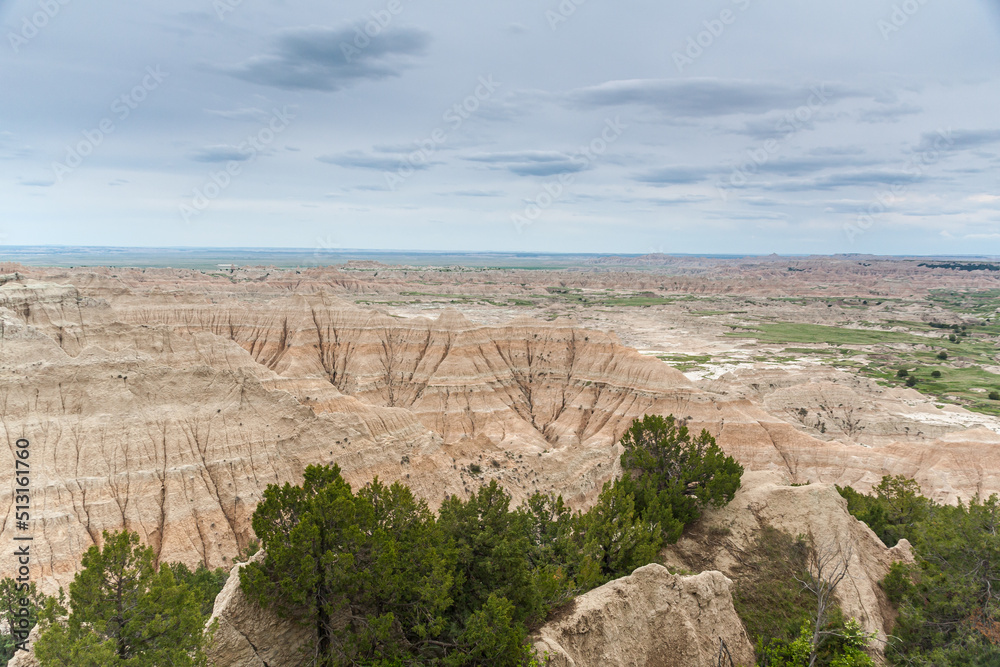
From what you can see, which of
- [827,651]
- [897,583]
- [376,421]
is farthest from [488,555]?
[376,421]

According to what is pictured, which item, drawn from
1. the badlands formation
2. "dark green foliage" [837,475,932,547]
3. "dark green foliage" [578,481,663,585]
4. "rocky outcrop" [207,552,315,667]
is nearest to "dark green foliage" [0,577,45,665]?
the badlands formation

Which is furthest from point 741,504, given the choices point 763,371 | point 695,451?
point 763,371

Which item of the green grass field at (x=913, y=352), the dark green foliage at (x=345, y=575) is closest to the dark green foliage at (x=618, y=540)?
the dark green foliage at (x=345, y=575)

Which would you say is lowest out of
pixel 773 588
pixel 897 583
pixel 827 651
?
pixel 773 588

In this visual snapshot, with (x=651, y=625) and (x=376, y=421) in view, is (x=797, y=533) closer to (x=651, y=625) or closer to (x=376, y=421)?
(x=651, y=625)

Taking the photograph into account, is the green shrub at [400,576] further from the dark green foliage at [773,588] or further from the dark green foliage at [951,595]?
the dark green foliage at [951,595]
